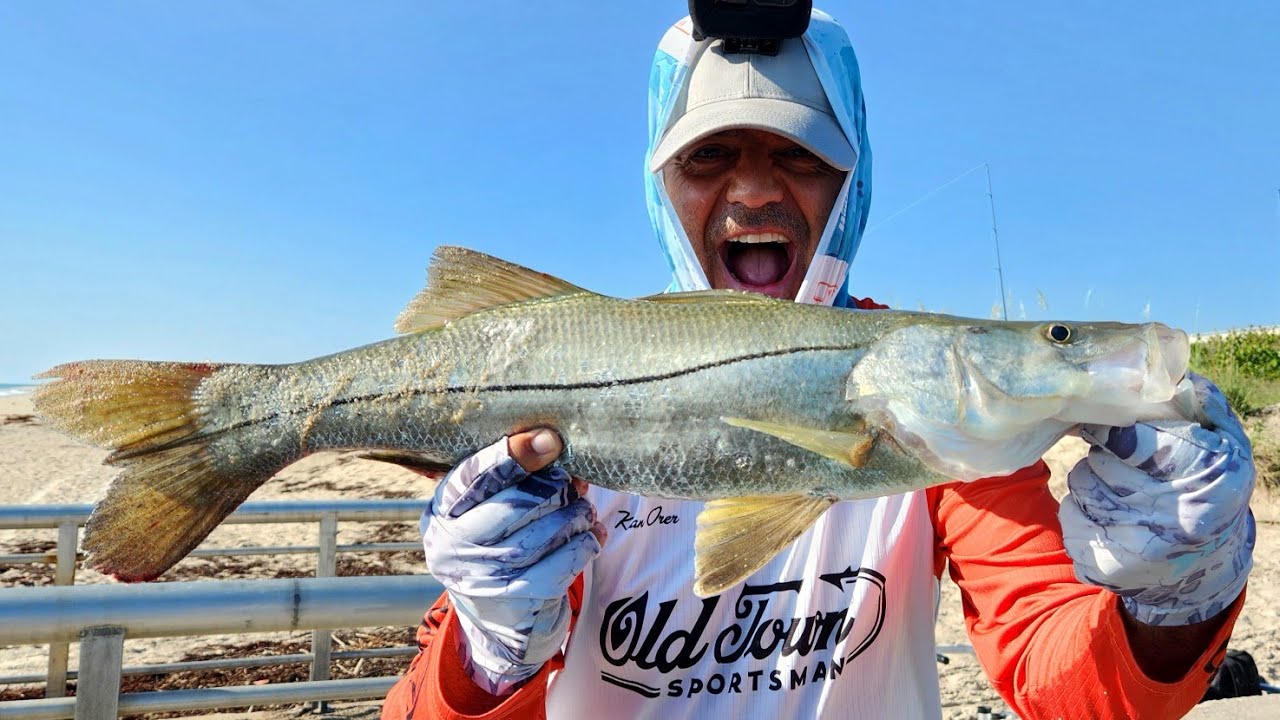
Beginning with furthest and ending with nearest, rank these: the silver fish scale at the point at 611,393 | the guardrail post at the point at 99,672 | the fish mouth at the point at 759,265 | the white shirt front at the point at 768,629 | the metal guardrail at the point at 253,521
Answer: the metal guardrail at the point at 253,521, the fish mouth at the point at 759,265, the white shirt front at the point at 768,629, the guardrail post at the point at 99,672, the silver fish scale at the point at 611,393

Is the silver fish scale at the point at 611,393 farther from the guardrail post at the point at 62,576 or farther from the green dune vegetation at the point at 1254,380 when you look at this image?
the green dune vegetation at the point at 1254,380

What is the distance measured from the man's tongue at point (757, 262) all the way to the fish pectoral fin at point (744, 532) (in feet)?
4.78

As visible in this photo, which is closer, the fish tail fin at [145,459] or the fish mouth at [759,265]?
the fish tail fin at [145,459]

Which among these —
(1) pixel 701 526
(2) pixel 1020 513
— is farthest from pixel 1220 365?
(1) pixel 701 526

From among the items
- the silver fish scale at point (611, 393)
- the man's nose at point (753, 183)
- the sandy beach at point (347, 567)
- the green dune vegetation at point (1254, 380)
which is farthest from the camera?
the green dune vegetation at point (1254, 380)

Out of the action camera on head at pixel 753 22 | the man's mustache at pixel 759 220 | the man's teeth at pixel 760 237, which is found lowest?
the man's teeth at pixel 760 237

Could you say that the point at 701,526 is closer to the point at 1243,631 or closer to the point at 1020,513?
the point at 1020,513

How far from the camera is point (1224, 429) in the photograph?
174 cm

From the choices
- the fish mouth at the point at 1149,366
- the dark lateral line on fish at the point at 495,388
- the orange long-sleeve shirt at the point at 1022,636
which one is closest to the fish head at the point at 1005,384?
the fish mouth at the point at 1149,366

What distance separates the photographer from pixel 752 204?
9.98 feet

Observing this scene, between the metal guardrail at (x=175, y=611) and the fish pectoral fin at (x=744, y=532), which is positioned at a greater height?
the fish pectoral fin at (x=744, y=532)

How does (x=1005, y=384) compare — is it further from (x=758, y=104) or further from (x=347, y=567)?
(x=347, y=567)

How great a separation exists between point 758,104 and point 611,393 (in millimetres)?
1524

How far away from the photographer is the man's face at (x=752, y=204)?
3.08 metres
